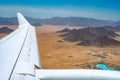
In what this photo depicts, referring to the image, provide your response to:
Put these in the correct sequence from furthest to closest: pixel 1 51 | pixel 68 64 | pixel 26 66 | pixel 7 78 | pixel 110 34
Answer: pixel 110 34, pixel 68 64, pixel 1 51, pixel 26 66, pixel 7 78

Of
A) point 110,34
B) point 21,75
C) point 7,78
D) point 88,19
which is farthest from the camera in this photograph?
point 88,19

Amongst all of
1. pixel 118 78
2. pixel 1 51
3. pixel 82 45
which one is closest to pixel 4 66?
pixel 1 51

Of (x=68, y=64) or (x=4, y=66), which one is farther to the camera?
(x=68, y=64)

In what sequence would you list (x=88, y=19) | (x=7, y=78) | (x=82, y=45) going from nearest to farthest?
(x=7, y=78) < (x=82, y=45) < (x=88, y=19)

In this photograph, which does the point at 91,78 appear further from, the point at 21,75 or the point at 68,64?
the point at 68,64

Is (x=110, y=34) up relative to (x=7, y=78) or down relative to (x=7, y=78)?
down

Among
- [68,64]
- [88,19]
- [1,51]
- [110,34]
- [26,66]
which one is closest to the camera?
[26,66]

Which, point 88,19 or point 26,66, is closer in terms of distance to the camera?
point 26,66

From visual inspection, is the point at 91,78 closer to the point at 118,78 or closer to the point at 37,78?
the point at 118,78

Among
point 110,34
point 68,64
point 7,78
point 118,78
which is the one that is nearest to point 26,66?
point 7,78
